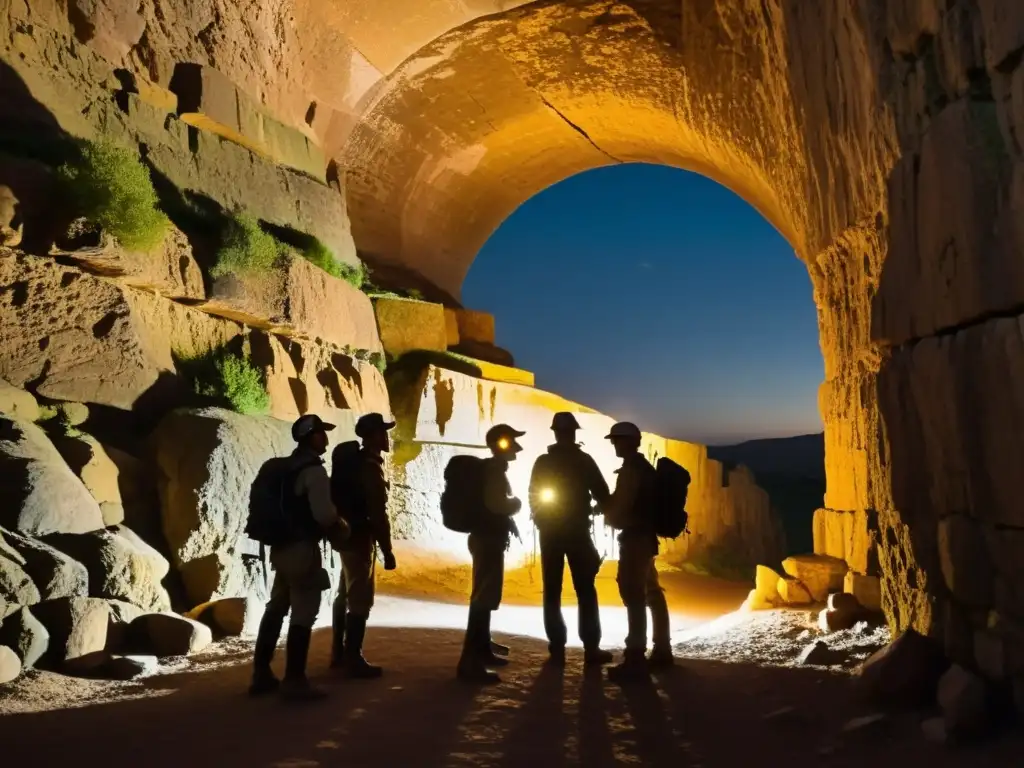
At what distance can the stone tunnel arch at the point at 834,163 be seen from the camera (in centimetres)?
320

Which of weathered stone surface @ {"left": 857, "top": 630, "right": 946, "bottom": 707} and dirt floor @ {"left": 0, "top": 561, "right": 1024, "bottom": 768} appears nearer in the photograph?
dirt floor @ {"left": 0, "top": 561, "right": 1024, "bottom": 768}

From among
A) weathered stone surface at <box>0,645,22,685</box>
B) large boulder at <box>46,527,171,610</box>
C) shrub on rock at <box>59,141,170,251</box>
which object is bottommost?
weathered stone surface at <box>0,645,22,685</box>

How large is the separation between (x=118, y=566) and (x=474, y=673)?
7.38ft

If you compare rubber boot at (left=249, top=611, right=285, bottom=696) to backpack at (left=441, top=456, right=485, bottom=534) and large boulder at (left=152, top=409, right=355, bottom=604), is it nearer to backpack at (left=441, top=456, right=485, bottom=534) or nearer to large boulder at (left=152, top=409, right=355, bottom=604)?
backpack at (left=441, top=456, right=485, bottom=534)

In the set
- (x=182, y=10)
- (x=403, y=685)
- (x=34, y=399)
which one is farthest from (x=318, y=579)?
(x=182, y=10)

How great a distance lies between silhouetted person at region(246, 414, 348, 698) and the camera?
154 inches

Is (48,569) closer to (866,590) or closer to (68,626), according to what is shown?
(68,626)

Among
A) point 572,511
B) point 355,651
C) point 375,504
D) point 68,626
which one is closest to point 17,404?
point 68,626

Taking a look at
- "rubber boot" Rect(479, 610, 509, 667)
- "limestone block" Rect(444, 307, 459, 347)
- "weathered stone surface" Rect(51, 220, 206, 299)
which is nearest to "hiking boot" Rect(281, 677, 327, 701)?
"rubber boot" Rect(479, 610, 509, 667)

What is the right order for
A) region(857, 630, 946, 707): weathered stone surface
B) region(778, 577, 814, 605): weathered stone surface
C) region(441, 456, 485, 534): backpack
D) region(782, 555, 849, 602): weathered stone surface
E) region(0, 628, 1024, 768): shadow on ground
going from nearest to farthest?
1. region(0, 628, 1024, 768): shadow on ground
2. region(857, 630, 946, 707): weathered stone surface
3. region(441, 456, 485, 534): backpack
4. region(782, 555, 849, 602): weathered stone surface
5. region(778, 577, 814, 605): weathered stone surface

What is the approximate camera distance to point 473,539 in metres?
4.57

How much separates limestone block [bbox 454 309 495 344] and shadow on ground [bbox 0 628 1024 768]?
8.60 m

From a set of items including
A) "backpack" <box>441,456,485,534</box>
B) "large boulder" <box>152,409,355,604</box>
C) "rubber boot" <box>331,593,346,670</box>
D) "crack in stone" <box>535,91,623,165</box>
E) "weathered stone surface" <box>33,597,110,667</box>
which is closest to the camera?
"weathered stone surface" <box>33,597,110,667</box>

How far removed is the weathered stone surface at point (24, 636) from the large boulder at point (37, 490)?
2.18 feet
